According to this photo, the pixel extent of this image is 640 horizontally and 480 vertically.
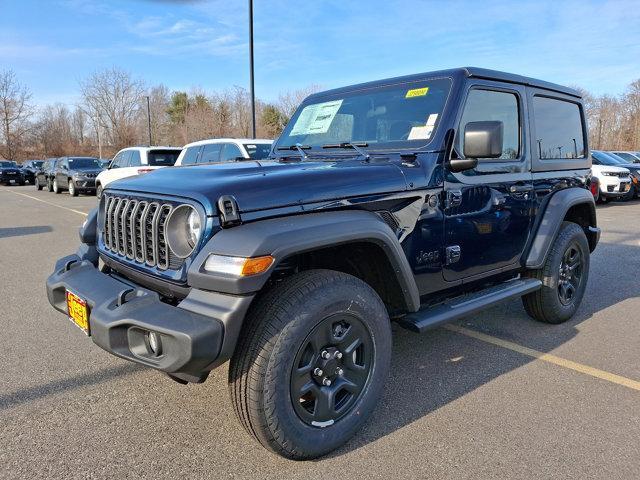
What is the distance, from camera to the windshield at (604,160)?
15.6 m

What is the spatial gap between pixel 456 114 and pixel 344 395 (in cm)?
187

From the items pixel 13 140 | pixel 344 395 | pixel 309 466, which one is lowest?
pixel 309 466

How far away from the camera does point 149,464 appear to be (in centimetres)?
239

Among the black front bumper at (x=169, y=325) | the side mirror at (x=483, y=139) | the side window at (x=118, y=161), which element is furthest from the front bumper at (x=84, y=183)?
the side mirror at (x=483, y=139)

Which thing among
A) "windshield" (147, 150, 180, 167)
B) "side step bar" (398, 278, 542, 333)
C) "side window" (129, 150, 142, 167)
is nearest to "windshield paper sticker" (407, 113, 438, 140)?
"side step bar" (398, 278, 542, 333)

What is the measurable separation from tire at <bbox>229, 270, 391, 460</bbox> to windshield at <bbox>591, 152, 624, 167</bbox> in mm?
15619

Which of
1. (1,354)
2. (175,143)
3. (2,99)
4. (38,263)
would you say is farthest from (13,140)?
(1,354)

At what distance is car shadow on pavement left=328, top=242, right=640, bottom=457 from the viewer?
2.83 metres

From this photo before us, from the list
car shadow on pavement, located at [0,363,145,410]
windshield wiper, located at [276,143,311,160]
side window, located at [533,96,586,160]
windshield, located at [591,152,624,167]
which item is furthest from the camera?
windshield, located at [591,152,624,167]

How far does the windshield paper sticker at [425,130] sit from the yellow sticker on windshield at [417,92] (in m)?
0.21

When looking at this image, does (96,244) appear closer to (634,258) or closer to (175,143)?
(634,258)

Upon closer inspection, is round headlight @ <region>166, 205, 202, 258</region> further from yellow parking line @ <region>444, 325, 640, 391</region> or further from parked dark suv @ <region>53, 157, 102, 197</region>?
parked dark suv @ <region>53, 157, 102, 197</region>

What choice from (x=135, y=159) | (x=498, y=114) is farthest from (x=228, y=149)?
(x=498, y=114)

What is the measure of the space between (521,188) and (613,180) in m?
13.4
